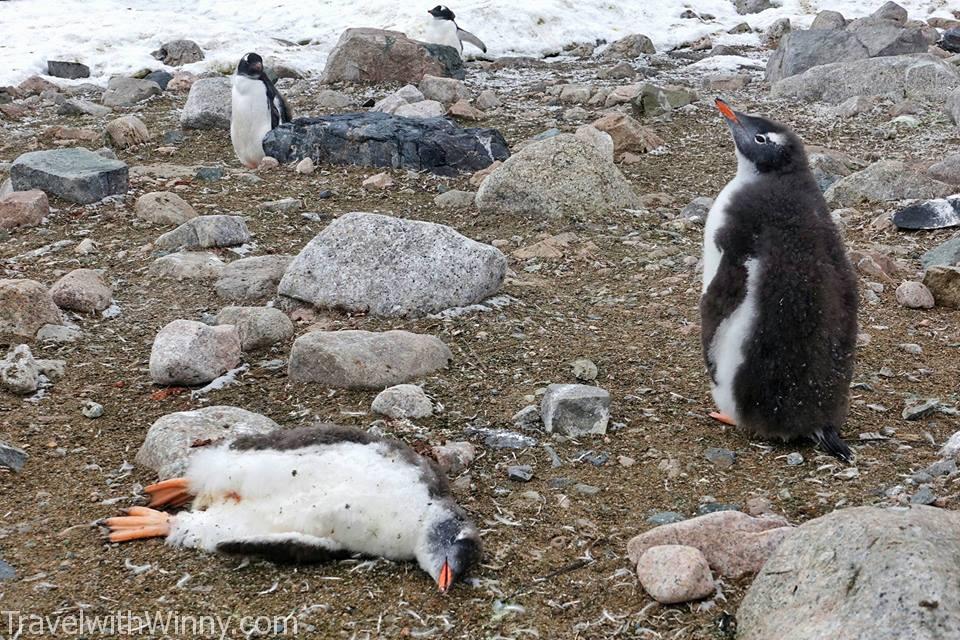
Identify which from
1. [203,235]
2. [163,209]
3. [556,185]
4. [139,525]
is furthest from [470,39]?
[139,525]

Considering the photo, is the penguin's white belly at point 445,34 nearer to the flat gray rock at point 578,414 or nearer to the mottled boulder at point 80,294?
the mottled boulder at point 80,294

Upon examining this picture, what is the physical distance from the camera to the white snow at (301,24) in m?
14.6

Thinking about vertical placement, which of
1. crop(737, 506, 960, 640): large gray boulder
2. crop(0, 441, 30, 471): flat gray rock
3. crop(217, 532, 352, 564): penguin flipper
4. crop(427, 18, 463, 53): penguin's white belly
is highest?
→ crop(737, 506, 960, 640): large gray boulder

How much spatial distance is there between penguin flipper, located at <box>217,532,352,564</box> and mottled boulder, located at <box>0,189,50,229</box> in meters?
4.72

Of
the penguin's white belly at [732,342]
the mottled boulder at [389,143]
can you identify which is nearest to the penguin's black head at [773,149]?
the penguin's white belly at [732,342]

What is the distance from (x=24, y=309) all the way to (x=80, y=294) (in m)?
0.35

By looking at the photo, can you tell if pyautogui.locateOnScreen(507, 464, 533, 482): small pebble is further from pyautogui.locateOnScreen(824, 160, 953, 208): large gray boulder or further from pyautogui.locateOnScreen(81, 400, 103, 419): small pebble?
pyautogui.locateOnScreen(824, 160, 953, 208): large gray boulder

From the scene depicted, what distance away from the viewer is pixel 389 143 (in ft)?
27.7

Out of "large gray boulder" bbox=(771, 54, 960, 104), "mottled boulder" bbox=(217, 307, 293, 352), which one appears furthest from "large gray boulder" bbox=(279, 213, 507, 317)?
"large gray boulder" bbox=(771, 54, 960, 104)

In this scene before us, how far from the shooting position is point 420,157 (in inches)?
330

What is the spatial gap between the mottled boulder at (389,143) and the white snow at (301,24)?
19.4 feet

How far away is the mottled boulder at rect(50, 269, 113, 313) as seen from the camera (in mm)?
5262

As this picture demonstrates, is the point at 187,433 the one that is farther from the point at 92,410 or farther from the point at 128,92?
the point at 128,92

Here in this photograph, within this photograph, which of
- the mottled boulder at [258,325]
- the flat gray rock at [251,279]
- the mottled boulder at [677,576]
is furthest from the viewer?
the flat gray rock at [251,279]
